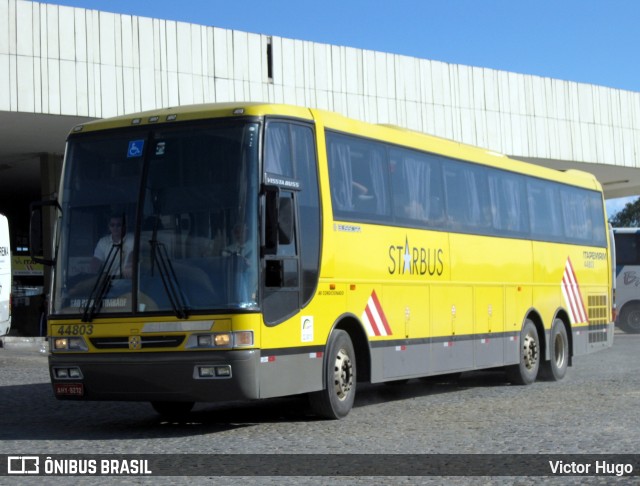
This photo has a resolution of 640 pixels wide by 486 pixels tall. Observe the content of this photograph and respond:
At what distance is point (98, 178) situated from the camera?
1207cm

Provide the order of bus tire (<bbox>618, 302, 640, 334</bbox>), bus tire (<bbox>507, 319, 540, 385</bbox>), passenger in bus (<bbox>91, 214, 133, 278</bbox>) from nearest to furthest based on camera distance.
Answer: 1. passenger in bus (<bbox>91, 214, 133, 278</bbox>)
2. bus tire (<bbox>507, 319, 540, 385</bbox>)
3. bus tire (<bbox>618, 302, 640, 334</bbox>)

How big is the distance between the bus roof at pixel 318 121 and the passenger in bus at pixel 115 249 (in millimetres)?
1088

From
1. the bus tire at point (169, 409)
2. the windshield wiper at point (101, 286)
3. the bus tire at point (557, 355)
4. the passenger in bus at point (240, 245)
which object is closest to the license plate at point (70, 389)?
the windshield wiper at point (101, 286)

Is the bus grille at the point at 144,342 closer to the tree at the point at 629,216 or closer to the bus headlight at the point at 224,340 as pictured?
the bus headlight at the point at 224,340

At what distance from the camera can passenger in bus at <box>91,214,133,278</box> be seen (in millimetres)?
11625

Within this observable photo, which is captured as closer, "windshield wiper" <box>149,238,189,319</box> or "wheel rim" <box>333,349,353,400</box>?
"windshield wiper" <box>149,238,189,319</box>

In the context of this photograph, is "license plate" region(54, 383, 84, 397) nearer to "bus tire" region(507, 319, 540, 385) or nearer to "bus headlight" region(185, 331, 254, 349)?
"bus headlight" region(185, 331, 254, 349)

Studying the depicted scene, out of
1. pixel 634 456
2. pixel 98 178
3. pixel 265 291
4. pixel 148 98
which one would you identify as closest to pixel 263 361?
pixel 265 291

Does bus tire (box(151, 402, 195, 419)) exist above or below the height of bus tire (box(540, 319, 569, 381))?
below

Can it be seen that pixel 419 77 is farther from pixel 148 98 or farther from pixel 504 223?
pixel 504 223

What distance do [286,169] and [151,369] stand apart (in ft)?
7.88

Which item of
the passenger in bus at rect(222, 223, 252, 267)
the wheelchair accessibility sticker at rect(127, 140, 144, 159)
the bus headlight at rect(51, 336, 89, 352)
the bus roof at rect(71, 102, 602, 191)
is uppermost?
the bus roof at rect(71, 102, 602, 191)

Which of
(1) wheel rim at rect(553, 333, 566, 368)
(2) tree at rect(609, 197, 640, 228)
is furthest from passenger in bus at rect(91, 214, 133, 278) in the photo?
(2) tree at rect(609, 197, 640, 228)

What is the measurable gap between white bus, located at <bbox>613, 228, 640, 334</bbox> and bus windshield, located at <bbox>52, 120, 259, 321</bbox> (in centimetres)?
2987
